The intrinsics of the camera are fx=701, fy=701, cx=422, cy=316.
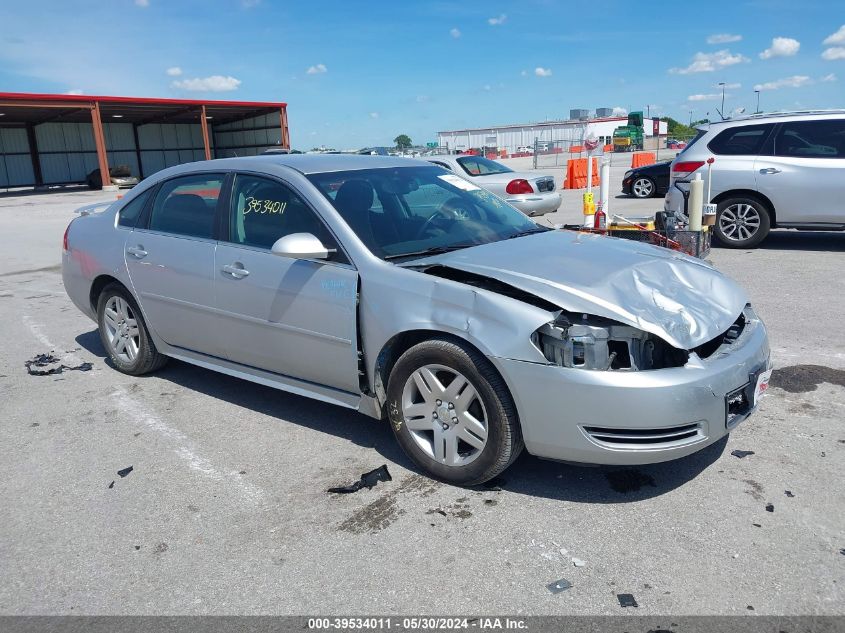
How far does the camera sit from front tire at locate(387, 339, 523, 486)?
3311 millimetres

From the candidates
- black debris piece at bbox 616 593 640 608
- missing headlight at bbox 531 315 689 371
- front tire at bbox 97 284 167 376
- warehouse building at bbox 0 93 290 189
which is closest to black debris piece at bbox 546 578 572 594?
black debris piece at bbox 616 593 640 608

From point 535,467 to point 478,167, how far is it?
431 inches

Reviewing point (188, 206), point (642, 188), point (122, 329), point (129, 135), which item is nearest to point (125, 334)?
point (122, 329)

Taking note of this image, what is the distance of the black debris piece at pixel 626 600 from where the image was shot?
8.69ft

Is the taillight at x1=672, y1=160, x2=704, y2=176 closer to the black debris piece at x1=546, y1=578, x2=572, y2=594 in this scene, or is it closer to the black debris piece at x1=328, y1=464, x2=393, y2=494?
the black debris piece at x1=328, y1=464, x2=393, y2=494

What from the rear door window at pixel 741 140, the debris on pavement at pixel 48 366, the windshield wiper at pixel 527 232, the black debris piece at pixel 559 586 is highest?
the rear door window at pixel 741 140

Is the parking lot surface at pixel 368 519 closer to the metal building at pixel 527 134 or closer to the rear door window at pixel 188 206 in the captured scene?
the rear door window at pixel 188 206

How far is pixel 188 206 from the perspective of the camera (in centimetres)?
494

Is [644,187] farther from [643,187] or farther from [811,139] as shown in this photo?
[811,139]

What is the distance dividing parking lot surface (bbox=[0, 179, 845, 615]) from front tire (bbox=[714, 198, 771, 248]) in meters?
5.34

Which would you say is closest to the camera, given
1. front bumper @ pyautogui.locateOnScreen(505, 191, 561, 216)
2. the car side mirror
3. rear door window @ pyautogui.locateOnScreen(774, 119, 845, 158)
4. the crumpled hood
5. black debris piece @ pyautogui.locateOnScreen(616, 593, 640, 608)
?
black debris piece @ pyautogui.locateOnScreen(616, 593, 640, 608)

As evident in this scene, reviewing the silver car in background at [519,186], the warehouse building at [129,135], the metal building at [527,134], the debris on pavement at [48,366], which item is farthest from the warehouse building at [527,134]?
the debris on pavement at [48,366]

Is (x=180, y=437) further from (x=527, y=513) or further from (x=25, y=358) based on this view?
(x=25, y=358)

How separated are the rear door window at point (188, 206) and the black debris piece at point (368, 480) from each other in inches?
77.5
